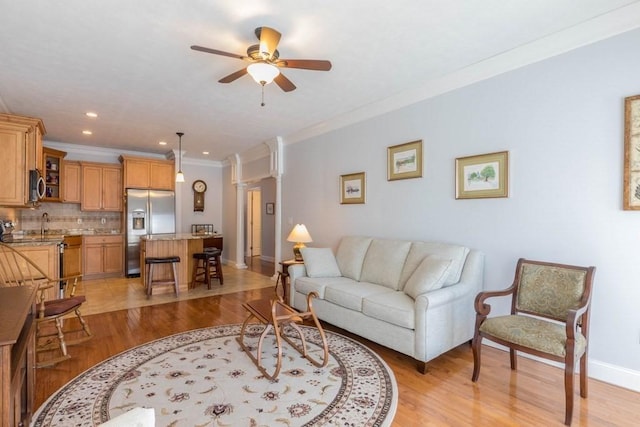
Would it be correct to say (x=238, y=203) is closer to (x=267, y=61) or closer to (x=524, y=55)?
(x=267, y=61)

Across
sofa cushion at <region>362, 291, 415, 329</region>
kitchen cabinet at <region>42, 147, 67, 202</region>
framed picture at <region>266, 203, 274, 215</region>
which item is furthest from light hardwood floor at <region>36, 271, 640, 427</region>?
framed picture at <region>266, 203, 274, 215</region>

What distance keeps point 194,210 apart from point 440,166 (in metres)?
6.11

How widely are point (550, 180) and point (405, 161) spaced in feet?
4.81

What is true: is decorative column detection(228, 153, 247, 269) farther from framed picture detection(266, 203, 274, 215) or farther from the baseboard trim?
the baseboard trim

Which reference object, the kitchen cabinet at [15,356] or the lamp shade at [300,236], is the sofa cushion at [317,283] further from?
the kitchen cabinet at [15,356]

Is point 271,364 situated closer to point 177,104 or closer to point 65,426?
point 65,426

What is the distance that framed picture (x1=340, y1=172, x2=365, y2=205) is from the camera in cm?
432

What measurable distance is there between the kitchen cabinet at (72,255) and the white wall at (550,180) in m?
5.60

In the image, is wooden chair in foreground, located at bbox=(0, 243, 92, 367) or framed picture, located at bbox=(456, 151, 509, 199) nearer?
wooden chair in foreground, located at bbox=(0, 243, 92, 367)

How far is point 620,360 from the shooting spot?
2336 millimetres

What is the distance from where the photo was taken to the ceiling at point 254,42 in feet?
7.29

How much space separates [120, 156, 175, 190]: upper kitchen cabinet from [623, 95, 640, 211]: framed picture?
Answer: 705 cm

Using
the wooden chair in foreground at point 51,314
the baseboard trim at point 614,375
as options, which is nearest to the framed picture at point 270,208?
the wooden chair in foreground at point 51,314

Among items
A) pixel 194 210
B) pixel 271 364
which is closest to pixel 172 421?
pixel 271 364
